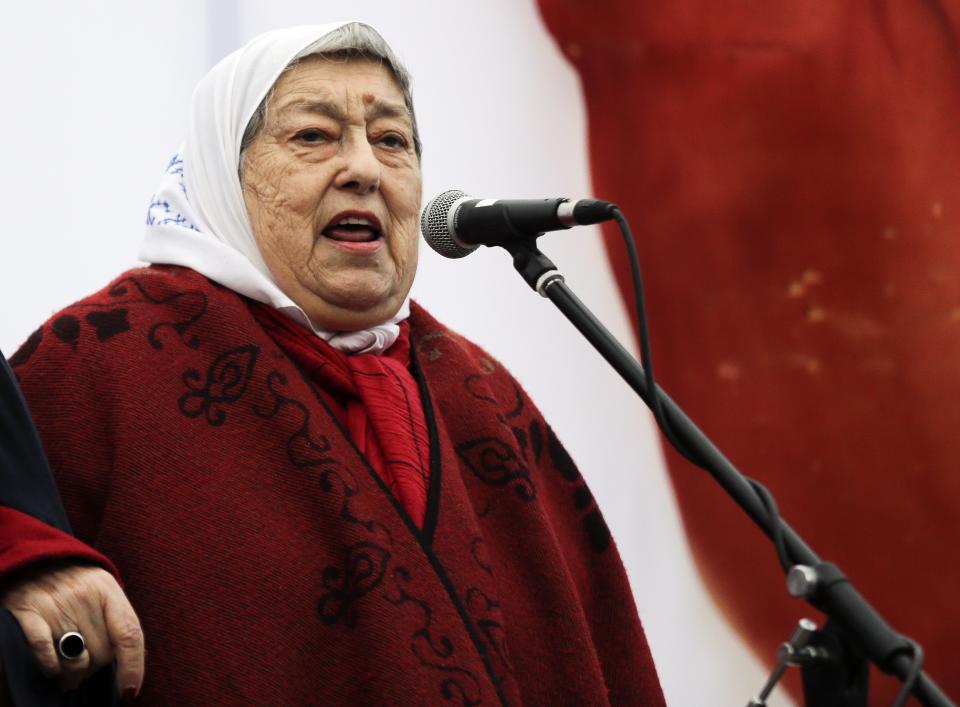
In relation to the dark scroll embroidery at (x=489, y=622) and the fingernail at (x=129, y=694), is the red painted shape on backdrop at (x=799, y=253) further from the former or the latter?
the fingernail at (x=129, y=694)

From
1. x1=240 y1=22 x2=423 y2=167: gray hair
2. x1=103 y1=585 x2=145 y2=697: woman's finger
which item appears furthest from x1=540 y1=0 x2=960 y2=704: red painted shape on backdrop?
x1=103 y1=585 x2=145 y2=697: woman's finger

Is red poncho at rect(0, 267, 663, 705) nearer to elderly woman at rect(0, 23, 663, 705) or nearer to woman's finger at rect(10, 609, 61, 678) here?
elderly woman at rect(0, 23, 663, 705)

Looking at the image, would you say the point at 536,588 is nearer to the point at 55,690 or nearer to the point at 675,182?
the point at 55,690

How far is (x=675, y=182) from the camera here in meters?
2.77

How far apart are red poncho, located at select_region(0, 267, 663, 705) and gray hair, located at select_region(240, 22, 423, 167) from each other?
9.3 inches

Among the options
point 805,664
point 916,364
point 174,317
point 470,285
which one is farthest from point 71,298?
point 916,364

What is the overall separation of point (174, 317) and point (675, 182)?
1304 mm

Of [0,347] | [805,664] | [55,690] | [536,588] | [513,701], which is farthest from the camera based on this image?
[0,347]

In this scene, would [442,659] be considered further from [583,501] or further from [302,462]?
[583,501]

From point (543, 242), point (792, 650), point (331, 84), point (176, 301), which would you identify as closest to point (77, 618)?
point (176, 301)

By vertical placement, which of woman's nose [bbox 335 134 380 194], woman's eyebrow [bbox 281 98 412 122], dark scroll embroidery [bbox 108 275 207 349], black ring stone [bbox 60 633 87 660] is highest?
woman's eyebrow [bbox 281 98 412 122]

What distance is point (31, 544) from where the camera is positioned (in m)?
1.36

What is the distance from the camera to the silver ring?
1320mm

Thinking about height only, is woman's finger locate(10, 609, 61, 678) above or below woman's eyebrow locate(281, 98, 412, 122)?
below
